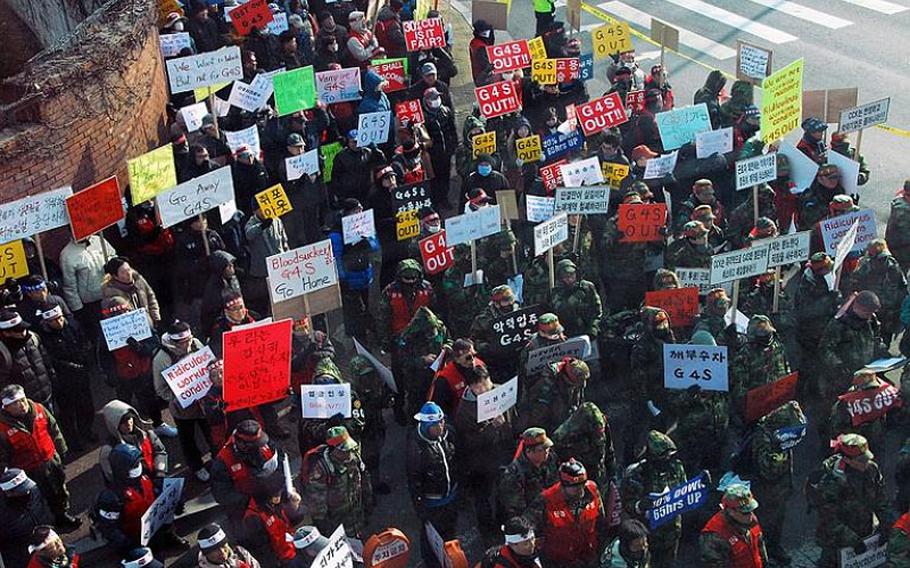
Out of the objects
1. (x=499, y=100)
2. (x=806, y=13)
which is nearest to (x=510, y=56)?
(x=499, y=100)

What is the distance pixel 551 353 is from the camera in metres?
10.6

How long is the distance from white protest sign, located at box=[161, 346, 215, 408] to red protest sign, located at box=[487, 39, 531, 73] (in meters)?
7.90

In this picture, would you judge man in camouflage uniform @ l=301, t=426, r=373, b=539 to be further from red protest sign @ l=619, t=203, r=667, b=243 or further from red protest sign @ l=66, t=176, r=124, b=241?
red protest sign @ l=619, t=203, r=667, b=243

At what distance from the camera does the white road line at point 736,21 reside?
23.6 meters

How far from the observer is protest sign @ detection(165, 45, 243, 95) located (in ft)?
48.5

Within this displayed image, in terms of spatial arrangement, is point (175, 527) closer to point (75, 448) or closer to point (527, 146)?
point (75, 448)

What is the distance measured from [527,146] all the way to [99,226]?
5.65m

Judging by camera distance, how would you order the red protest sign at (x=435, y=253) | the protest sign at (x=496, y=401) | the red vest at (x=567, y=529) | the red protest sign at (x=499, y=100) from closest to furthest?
the red vest at (x=567, y=529) < the protest sign at (x=496, y=401) < the red protest sign at (x=435, y=253) < the red protest sign at (x=499, y=100)

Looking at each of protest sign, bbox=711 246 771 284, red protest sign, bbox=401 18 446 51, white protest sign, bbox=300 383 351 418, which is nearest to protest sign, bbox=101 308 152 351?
white protest sign, bbox=300 383 351 418

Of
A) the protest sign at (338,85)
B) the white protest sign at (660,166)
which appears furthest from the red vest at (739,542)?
the protest sign at (338,85)

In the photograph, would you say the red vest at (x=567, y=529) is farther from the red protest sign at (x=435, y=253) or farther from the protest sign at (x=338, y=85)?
the protest sign at (x=338, y=85)

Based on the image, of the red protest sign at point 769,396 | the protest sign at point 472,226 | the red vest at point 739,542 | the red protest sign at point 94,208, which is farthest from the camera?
the red protest sign at point 94,208

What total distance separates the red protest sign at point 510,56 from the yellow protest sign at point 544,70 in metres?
0.18

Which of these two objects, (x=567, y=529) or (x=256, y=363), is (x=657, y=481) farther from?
(x=256, y=363)
